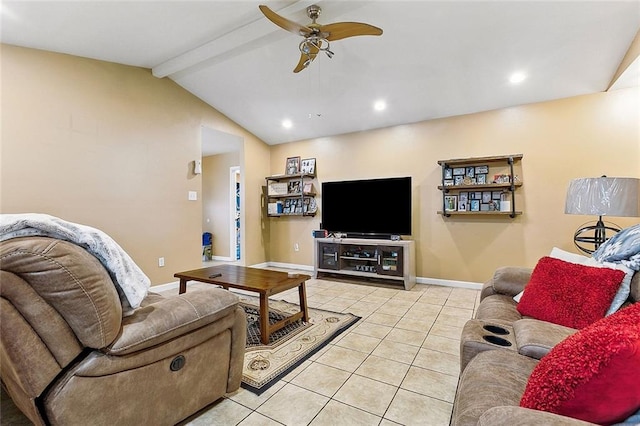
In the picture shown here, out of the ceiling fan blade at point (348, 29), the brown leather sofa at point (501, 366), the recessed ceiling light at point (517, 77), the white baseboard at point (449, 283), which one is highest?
the recessed ceiling light at point (517, 77)

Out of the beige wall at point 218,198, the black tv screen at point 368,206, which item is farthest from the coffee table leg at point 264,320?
the beige wall at point 218,198

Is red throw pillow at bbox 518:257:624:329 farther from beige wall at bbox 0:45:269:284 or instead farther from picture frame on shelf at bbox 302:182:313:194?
beige wall at bbox 0:45:269:284

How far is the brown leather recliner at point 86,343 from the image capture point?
3.11 feet

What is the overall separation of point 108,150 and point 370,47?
319 centimetres

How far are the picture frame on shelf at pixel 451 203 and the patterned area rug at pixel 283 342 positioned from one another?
81.8 inches

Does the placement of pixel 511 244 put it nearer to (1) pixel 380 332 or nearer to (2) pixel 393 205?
(2) pixel 393 205

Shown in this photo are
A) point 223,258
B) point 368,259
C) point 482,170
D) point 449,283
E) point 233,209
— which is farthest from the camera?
point 223,258

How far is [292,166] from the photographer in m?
5.37

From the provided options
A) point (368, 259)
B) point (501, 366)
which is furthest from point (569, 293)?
point (368, 259)

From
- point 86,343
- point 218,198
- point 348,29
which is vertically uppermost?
point 348,29

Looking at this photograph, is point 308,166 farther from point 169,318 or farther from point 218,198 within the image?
point 169,318

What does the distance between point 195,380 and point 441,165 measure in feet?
12.3

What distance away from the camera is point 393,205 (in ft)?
14.1

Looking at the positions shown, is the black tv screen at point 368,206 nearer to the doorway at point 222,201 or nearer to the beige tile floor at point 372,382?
the beige tile floor at point 372,382
